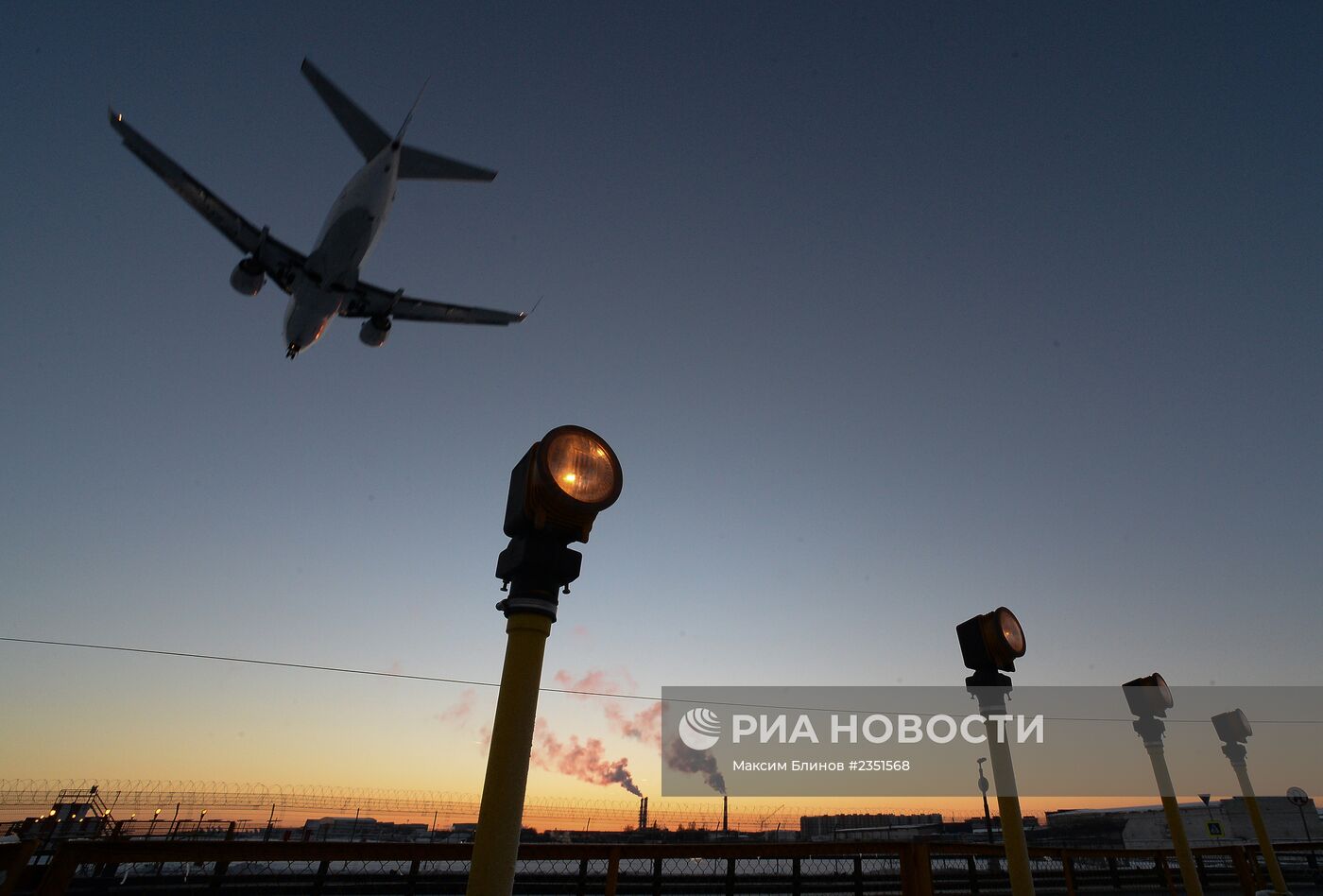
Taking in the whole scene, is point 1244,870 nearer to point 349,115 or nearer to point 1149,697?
point 1149,697

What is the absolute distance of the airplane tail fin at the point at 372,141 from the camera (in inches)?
1230

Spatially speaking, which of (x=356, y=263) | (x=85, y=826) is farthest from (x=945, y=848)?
(x=85, y=826)

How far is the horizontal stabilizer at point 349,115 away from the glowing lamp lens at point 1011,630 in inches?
1337

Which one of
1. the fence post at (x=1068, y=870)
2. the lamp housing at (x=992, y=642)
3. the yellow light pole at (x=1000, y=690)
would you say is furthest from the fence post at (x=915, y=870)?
the fence post at (x=1068, y=870)

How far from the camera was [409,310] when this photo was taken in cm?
3089

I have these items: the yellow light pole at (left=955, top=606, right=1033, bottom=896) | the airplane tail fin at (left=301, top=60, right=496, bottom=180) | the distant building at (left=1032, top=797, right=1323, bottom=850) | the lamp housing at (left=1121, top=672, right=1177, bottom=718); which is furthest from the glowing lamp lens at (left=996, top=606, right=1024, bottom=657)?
the distant building at (left=1032, top=797, right=1323, bottom=850)

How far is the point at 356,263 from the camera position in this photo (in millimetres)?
24766

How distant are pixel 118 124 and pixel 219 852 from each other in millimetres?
29605

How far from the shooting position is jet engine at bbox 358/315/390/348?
29531 mm

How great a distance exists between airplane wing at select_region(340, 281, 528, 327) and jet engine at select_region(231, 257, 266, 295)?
3198 millimetres

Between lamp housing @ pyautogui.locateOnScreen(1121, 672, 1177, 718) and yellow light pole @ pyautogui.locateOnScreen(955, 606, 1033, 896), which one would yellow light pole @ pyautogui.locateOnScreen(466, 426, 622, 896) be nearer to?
yellow light pole @ pyautogui.locateOnScreen(955, 606, 1033, 896)

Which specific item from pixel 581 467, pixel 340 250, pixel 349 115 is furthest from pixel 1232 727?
pixel 349 115

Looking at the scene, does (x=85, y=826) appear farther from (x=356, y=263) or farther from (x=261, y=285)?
(x=356, y=263)

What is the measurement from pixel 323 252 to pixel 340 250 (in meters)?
0.72
